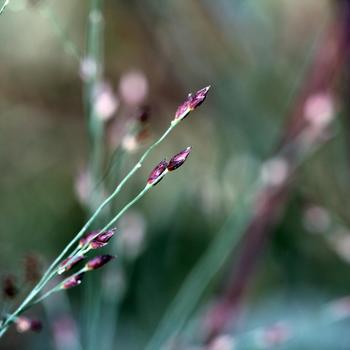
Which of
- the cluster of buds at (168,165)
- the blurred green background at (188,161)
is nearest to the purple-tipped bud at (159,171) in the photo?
the cluster of buds at (168,165)

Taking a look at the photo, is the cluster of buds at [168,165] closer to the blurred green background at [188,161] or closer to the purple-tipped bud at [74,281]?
the purple-tipped bud at [74,281]

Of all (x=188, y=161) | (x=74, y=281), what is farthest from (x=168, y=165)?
(x=188, y=161)

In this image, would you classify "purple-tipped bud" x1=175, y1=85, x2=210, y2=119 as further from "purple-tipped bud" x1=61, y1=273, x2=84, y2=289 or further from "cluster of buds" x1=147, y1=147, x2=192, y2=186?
"purple-tipped bud" x1=61, y1=273, x2=84, y2=289

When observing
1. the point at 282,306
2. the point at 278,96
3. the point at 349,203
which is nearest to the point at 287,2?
the point at 278,96

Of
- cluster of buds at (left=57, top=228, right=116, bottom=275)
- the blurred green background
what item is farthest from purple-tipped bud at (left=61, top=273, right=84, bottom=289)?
the blurred green background

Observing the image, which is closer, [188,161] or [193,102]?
[193,102]

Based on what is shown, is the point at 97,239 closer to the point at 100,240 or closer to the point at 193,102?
the point at 100,240

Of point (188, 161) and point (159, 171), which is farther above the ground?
point (188, 161)

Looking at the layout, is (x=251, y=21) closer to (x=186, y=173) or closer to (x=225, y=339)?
(x=186, y=173)
